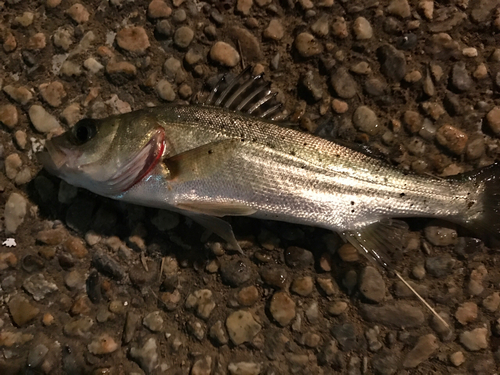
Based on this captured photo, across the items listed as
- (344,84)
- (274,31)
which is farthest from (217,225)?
(274,31)

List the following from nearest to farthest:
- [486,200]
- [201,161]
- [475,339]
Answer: [201,161] → [486,200] → [475,339]

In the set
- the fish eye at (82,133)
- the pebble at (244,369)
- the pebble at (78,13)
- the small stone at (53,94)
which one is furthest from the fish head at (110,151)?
the pebble at (244,369)

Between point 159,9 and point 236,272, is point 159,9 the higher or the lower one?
the higher one

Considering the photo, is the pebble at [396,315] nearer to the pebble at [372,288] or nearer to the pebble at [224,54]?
the pebble at [372,288]

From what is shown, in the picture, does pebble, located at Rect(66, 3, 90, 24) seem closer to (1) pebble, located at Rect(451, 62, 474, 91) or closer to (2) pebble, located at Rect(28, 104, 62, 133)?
(2) pebble, located at Rect(28, 104, 62, 133)

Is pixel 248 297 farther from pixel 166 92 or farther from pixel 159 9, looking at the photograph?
pixel 159 9

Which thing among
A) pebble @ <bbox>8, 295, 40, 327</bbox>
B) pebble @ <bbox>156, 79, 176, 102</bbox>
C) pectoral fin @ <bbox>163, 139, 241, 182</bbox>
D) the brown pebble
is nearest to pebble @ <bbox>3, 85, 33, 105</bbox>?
pebble @ <bbox>156, 79, 176, 102</bbox>

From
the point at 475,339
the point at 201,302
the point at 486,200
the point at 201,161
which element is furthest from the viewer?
the point at 201,302
